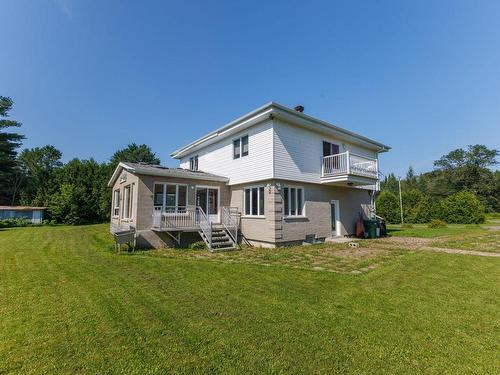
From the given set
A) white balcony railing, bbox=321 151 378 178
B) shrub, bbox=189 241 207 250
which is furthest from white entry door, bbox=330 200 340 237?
shrub, bbox=189 241 207 250

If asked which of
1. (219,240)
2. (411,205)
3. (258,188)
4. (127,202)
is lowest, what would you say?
(219,240)

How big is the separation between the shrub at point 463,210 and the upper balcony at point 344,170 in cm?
2270

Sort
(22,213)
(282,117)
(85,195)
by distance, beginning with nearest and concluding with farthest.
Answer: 1. (282,117)
2. (85,195)
3. (22,213)

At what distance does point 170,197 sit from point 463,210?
111 feet

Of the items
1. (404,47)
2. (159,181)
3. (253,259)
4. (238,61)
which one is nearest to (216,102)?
(238,61)

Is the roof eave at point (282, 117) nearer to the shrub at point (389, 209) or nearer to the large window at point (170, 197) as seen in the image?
the large window at point (170, 197)

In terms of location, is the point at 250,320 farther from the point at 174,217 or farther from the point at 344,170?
the point at 344,170

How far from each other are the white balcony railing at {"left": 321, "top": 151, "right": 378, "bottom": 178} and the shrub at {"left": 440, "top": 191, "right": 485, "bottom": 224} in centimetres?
2256

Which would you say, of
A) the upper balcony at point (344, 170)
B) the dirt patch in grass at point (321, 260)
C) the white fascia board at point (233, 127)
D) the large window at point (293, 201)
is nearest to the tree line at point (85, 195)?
the white fascia board at point (233, 127)

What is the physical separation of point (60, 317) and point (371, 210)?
18.3m

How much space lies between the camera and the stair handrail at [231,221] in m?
12.7

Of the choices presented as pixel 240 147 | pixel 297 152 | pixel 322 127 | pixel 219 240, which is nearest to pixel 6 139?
pixel 240 147

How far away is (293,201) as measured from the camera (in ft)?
41.9

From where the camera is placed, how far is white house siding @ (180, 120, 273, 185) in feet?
38.7
